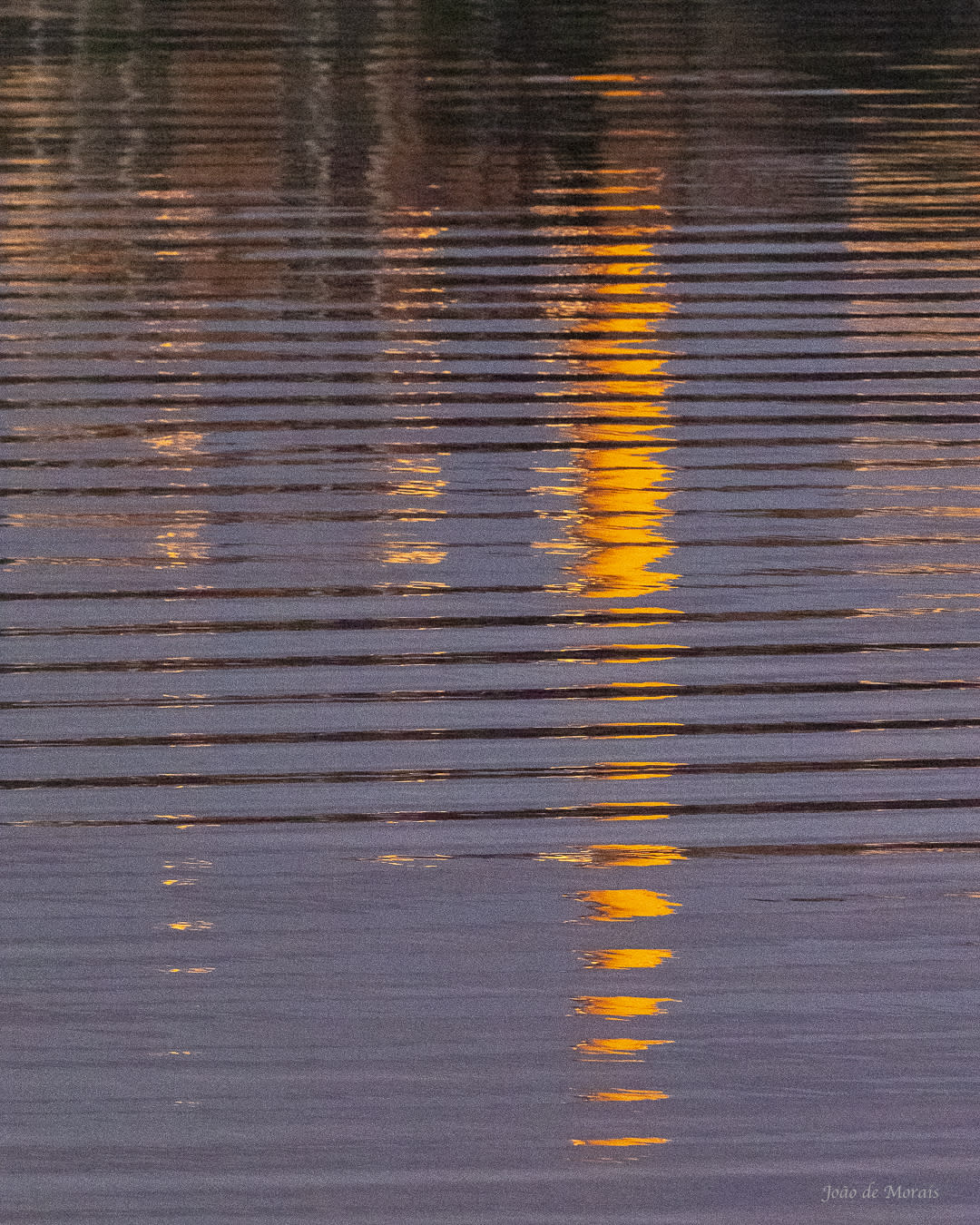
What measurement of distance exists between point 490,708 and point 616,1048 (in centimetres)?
65

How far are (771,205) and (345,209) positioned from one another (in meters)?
1.04

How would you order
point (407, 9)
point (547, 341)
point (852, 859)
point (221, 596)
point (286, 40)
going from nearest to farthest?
1. point (852, 859)
2. point (221, 596)
3. point (547, 341)
4. point (286, 40)
5. point (407, 9)

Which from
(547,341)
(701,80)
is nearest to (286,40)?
(701,80)

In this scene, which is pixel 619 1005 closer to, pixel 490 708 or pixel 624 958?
pixel 624 958

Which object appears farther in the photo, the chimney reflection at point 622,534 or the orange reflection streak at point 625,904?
the orange reflection streak at point 625,904

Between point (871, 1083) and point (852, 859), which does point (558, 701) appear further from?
point (871, 1083)

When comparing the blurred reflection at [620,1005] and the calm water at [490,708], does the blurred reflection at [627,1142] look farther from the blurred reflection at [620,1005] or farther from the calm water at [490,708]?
the blurred reflection at [620,1005]

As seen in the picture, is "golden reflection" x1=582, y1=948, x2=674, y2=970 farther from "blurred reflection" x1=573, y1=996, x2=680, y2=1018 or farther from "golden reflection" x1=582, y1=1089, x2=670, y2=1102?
"golden reflection" x1=582, y1=1089, x2=670, y2=1102

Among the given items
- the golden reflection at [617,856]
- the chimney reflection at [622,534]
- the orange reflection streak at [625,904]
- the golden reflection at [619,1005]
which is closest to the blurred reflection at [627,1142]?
the chimney reflection at [622,534]

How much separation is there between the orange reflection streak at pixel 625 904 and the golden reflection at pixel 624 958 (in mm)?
48

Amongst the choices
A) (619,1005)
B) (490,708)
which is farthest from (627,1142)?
(490,708)

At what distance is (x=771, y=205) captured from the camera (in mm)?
4766

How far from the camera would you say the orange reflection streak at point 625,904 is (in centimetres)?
188

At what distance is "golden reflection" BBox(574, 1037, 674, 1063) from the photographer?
1.69 metres
